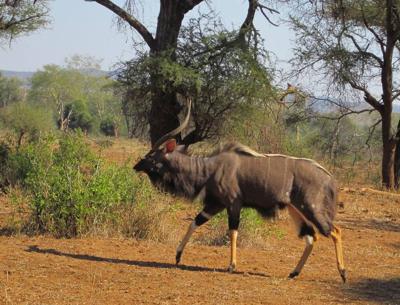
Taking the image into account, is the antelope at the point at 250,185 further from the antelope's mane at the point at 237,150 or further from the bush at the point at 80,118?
the bush at the point at 80,118

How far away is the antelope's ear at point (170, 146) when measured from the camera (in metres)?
8.86

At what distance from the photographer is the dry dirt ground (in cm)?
701

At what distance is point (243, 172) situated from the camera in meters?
8.62

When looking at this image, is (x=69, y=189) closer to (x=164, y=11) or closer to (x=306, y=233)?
(x=306, y=233)

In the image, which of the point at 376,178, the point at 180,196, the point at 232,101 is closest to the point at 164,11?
the point at 232,101

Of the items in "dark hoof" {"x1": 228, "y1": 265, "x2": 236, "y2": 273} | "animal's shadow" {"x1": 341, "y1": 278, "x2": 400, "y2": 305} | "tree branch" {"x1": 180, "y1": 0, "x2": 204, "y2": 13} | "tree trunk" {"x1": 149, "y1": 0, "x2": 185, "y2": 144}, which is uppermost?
"tree branch" {"x1": 180, "y1": 0, "x2": 204, "y2": 13}

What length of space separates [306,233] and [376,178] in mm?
18833

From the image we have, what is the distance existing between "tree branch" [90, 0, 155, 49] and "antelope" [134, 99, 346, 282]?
23.3ft

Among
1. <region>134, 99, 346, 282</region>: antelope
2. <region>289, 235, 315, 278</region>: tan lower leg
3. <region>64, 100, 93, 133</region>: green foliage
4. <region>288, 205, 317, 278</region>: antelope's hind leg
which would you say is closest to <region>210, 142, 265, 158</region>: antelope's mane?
<region>134, 99, 346, 282</region>: antelope

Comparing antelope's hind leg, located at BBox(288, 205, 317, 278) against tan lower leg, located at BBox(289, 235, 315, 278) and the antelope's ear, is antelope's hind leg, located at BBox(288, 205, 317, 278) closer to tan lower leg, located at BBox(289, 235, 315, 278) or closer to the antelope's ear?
tan lower leg, located at BBox(289, 235, 315, 278)

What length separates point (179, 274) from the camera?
8102 mm

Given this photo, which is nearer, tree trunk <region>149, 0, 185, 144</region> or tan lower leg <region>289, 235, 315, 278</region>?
tan lower leg <region>289, 235, 315, 278</region>

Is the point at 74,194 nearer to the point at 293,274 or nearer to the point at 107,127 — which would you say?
the point at 293,274

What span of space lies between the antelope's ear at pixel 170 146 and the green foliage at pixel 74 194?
154 cm
